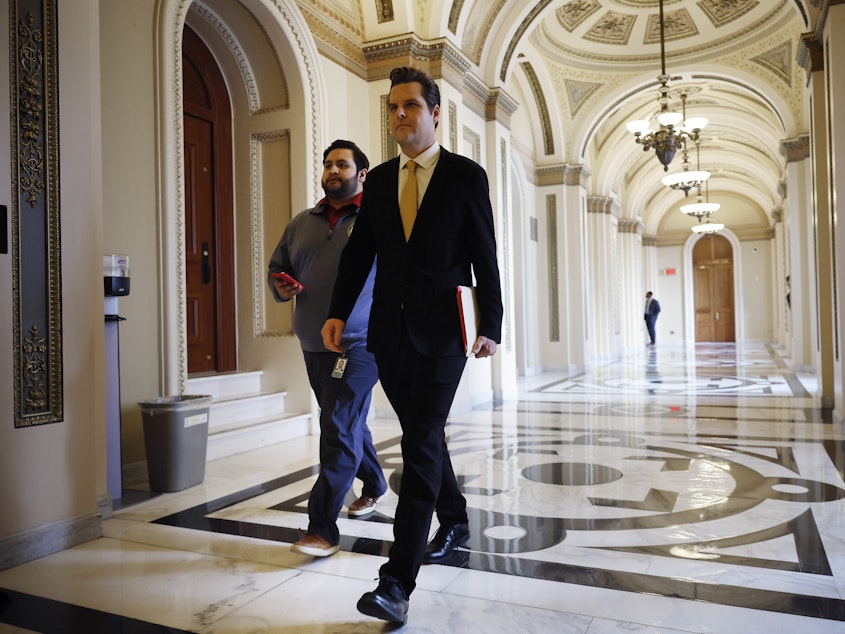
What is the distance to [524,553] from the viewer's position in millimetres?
2418

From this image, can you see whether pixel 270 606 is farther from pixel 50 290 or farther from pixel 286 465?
pixel 286 465

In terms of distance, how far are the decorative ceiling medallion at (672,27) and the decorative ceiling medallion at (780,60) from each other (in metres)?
1.12

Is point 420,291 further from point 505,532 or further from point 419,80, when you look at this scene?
point 505,532

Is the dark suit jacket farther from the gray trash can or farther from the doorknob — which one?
the doorknob

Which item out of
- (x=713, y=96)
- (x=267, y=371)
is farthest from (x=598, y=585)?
(x=713, y=96)

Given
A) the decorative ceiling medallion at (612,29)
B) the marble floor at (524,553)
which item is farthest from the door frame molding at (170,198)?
the decorative ceiling medallion at (612,29)

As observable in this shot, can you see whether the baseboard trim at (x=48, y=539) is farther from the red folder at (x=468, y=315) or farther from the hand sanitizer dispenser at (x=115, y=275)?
the red folder at (x=468, y=315)

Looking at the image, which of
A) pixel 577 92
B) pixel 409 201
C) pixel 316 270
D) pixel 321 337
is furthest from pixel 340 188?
pixel 577 92

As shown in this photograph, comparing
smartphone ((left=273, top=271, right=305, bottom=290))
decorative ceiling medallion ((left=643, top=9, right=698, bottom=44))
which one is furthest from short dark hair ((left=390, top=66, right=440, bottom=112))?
decorative ceiling medallion ((left=643, top=9, right=698, bottom=44))

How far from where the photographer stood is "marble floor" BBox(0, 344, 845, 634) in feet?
6.27

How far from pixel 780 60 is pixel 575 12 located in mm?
3293

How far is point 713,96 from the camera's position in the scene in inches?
496

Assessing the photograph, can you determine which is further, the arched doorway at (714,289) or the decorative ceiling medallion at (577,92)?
the arched doorway at (714,289)

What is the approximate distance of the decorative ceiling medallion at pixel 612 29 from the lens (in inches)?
389
